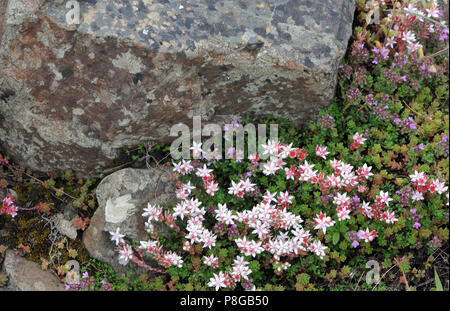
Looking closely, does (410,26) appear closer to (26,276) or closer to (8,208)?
(8,208)

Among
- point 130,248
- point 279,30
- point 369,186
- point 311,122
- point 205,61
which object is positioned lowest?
point 130,248

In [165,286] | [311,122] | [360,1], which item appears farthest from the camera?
[360,1]

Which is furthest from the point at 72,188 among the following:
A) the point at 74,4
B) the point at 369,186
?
the point at 369,186

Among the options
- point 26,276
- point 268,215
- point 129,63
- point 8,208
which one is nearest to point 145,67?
point 129,63

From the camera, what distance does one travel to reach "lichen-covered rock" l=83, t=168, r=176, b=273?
470cm

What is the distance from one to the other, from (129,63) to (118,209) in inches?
60.8

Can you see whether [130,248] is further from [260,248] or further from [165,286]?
[260,248]

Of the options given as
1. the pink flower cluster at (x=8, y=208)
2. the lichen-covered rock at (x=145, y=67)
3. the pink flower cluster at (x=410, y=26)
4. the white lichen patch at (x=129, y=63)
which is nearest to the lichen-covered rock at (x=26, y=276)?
the pink flower cluster at (x=8, y=208)

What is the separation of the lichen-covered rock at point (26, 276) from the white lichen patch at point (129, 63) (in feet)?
7.60

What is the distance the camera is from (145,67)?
4.45 m

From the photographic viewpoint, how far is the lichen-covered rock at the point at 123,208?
470cm

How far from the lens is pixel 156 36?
439 centimetres

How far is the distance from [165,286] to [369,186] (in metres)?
2.56

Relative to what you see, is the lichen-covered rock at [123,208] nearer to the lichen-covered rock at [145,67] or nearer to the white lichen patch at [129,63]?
the lichen-covered rock at [145,67]
